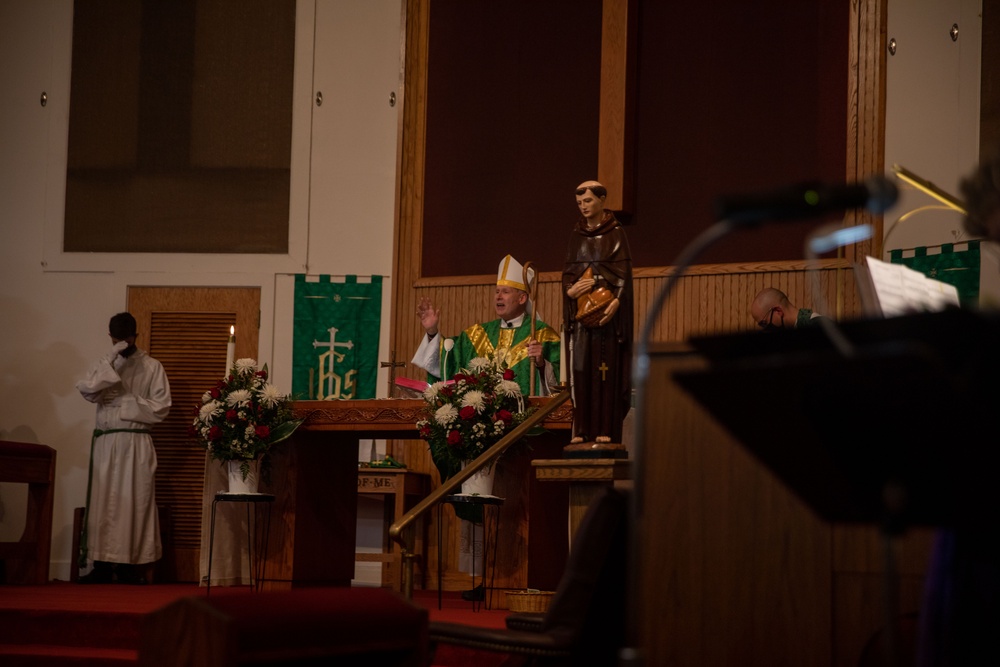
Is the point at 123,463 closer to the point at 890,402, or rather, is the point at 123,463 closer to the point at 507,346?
the point at 507,346

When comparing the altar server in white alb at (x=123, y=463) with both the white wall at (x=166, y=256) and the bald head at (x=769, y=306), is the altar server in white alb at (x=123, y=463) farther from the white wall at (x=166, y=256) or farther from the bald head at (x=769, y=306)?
the bald head at (x=769, y=306)

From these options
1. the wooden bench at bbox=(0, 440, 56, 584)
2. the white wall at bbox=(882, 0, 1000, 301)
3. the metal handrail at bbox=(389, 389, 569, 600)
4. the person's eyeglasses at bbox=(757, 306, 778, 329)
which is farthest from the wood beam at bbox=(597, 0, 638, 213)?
the wooden bench at bbox=(0, 440, 56, 584)

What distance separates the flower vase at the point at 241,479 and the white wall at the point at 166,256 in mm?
2501

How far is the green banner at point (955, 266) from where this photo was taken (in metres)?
7.21

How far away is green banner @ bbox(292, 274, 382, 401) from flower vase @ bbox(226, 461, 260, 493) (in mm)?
2437

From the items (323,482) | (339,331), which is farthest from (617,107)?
(323,482)

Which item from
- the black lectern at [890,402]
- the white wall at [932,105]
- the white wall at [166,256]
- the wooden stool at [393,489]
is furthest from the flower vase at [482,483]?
the black lectern at [890,402]

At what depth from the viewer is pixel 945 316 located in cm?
151

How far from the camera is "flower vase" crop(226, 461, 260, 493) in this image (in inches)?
251

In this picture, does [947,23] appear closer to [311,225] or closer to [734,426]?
[311,225]

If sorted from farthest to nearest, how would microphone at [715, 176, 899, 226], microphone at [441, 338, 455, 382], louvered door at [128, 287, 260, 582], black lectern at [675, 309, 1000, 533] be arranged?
louvered door at [128, 287, 260, 582] < microphone at [441, 338, 455, 382] < microphone at [715, 176, 899, 226] < black lectern at [675, 309, 1000, 533]

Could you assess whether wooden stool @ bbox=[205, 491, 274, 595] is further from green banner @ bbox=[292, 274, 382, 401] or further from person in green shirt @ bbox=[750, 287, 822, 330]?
person in green shirt @ bbox=[750, 287, 822, 330]

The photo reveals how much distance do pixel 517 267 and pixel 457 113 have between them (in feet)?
5.78

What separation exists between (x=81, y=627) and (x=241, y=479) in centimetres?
122
